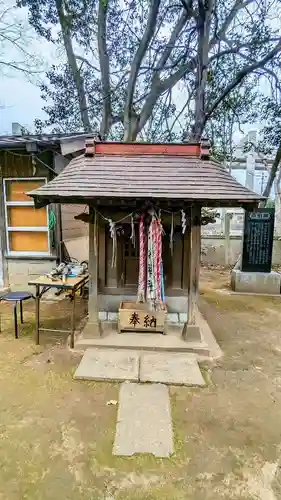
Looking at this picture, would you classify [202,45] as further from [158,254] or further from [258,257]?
[158,254]

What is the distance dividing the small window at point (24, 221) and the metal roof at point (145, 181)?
2284 mm

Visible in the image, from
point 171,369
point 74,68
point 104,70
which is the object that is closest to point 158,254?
point 171,369

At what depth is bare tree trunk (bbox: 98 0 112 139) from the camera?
8820mm

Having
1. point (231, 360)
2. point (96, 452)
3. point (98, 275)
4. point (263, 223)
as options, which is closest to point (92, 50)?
point (263, 223)

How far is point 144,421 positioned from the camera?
2.99 meters

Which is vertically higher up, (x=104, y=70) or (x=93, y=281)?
(x=104, y=70)

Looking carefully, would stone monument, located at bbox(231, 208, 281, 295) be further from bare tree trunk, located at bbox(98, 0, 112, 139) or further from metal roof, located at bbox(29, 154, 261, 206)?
bare tree trunk, located at bbox(98, 0, 112, 139)

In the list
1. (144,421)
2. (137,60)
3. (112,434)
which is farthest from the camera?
(137,60)

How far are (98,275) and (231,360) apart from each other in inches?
93.2

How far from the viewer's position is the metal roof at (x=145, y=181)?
4.02m

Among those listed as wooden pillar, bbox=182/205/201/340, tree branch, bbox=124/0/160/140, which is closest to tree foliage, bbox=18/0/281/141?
tree branch, bbox=124/0/160/140

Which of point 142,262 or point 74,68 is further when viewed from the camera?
point 74,68

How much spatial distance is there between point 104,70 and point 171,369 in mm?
9176

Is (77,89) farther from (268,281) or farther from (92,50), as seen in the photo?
(268,281)
